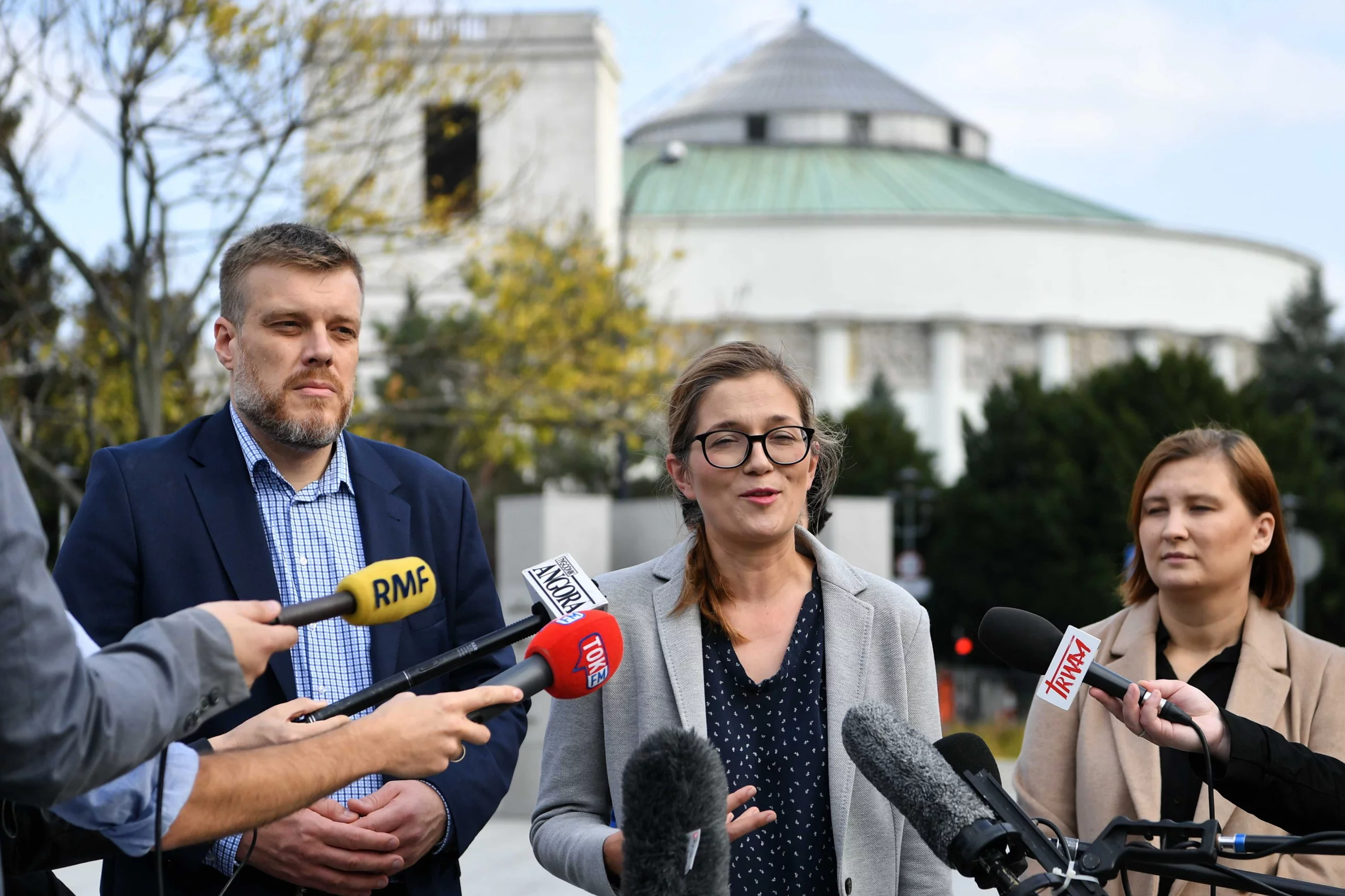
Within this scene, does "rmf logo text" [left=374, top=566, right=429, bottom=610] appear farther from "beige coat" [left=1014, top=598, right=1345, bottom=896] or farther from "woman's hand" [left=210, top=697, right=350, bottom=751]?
"beige coat" [left=1014, top=598, right=1345, bottom=896]

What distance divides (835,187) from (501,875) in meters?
57.6

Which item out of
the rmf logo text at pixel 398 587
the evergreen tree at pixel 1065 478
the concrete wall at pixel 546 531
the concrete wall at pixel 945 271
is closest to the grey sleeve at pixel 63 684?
the rmf logo text at pixel 398 587

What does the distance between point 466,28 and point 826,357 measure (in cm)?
2624

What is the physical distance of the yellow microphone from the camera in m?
2.41

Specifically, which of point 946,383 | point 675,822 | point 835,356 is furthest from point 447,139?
point 946,383

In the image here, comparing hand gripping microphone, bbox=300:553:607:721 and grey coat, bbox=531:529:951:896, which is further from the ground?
hand gripping microphone, bbox=300:553:607:721

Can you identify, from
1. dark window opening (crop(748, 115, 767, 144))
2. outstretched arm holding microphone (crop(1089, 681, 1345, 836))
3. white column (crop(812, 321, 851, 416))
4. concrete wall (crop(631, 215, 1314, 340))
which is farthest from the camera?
dark window opening (crop(748, 115, 767, 144))

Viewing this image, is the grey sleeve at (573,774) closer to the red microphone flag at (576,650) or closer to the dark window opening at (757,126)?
the red microphone flag at (576,650)

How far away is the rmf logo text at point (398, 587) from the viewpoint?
2.54 meters

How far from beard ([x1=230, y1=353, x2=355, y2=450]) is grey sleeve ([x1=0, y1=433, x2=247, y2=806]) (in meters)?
1.41

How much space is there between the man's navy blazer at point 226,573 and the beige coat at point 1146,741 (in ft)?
4.76

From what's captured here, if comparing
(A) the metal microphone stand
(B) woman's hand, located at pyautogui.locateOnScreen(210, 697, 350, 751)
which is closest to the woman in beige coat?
(A) the metal microphone stand

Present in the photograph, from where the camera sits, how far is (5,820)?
272 centimetres

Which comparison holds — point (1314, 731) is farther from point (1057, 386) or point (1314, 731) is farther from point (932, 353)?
point (932, 353)
